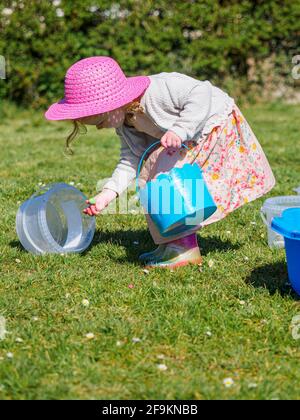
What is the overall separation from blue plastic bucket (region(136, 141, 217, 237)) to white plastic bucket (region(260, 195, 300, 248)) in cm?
53

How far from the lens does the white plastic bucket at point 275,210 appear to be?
12.6 feet

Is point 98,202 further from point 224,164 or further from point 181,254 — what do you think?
point 224,164

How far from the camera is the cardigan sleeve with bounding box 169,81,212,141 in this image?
340cm

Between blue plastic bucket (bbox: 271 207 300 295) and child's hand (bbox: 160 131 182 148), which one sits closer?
blue plastic bucket (bbox: 271 207 300 295)

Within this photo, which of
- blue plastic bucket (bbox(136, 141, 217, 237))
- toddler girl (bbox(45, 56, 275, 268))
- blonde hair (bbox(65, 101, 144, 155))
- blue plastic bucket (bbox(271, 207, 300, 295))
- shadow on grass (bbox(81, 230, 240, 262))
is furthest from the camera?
shadow on grass (bbox(81, 230, 240, 262))

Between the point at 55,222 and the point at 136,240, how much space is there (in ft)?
1.61

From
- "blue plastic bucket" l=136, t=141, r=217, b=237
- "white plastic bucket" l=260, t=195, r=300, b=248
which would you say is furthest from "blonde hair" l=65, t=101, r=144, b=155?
"white plastic bucket" l=260, t=195, r=300, b=248

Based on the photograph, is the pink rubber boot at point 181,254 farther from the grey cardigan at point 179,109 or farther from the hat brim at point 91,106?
the hat brim at point 91,106

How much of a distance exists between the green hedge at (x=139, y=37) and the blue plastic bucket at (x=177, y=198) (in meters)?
5.60

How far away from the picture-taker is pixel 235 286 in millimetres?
3371

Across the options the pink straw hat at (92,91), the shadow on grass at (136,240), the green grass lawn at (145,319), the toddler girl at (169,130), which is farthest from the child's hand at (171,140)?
the shadow on grass at (136,240)

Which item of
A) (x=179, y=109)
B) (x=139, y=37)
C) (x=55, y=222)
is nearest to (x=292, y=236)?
(x=179, y=109)

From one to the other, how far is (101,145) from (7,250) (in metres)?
3.38

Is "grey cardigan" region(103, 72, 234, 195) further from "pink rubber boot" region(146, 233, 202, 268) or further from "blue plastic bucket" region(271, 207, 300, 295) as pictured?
"blue plastic bucket" region(271, 207, 300, 295)
